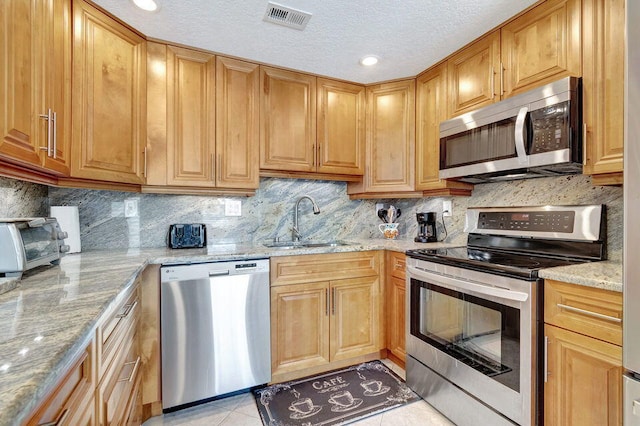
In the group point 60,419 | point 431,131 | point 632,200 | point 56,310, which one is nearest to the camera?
point 60,419

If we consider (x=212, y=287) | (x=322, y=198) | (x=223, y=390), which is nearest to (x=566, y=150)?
(x=322, y=198)

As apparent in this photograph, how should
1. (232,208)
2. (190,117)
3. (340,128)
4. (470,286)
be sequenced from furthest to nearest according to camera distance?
1. (340,128)
2. (232,208)
3. (190,117)
4. (470,286)

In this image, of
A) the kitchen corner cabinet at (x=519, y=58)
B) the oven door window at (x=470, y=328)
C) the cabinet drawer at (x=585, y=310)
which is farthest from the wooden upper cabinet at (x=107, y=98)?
the cabinet drawer at (x=585, y=310)

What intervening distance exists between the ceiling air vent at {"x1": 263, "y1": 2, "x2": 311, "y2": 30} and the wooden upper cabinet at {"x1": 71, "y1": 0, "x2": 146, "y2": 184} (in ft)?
2.83

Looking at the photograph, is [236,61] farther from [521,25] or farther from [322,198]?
[521,25]

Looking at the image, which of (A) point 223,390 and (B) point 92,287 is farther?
(A) point 223,390

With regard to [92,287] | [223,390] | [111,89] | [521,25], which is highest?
[521,25]

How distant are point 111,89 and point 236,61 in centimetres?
81

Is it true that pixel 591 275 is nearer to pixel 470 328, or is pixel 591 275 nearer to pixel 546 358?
pixel 546 358

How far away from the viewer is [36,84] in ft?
3.86

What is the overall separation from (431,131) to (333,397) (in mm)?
1926

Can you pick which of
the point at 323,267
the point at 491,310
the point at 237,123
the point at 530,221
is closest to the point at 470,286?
the point at 491,310

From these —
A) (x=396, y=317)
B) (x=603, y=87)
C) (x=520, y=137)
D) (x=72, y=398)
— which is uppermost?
(x=603, y=87)

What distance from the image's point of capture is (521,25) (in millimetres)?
1688
